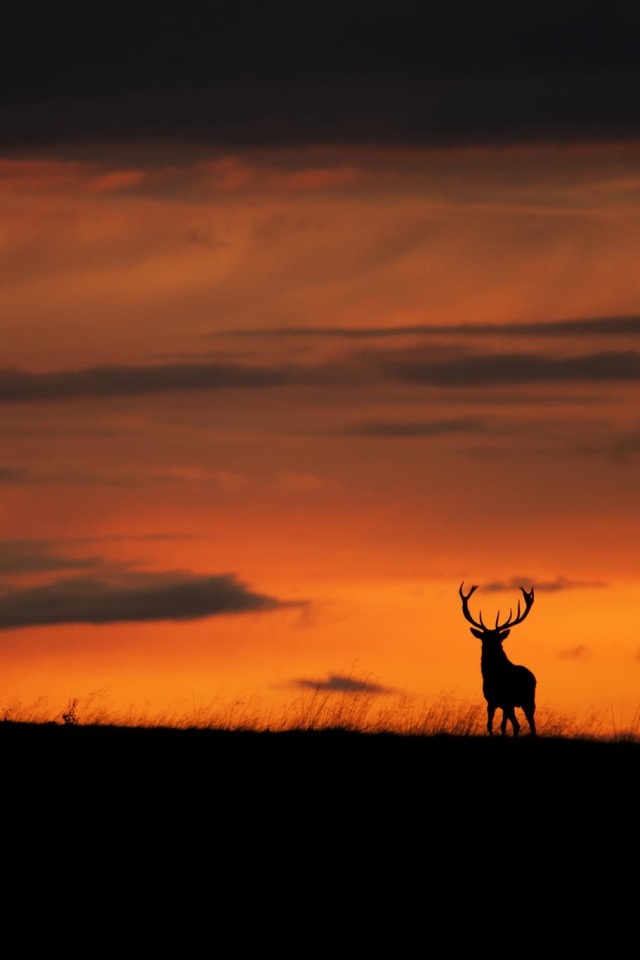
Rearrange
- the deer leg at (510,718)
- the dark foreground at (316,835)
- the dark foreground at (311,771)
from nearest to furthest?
the dark foreground at (316,835)
the dark foreground at (311,771)
the deer leg at (510,718)

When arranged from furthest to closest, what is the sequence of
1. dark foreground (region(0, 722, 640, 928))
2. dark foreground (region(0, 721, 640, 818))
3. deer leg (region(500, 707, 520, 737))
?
deer leg (region(500, 707, 520, 737))
dark foreground (region(0, 721, 640, 818))
dark foreground (region(0, 722, 640, 928))

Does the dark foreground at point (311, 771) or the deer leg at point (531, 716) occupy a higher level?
the deer leg at point (531, 716)

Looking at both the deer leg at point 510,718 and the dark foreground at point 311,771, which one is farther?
the deer leg at point 510,718

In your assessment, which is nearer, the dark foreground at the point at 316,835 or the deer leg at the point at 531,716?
the dark foreground at the point at 316,835

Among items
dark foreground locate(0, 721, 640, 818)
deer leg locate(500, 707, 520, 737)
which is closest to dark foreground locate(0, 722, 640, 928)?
dark foreground locate(0, 721, 640, 818)

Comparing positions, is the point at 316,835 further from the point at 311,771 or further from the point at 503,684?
the point at 503,684

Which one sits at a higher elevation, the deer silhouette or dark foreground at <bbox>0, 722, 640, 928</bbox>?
the deer silhouette

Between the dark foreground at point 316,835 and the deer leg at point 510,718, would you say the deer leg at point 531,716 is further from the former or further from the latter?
the dark foreground at point 316,835

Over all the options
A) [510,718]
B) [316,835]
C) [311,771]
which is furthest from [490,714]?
[316,835]

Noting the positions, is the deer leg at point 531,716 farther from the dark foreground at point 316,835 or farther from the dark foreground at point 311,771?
the dark foreground at point 316,835

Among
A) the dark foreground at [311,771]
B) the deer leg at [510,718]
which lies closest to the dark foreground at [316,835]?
the dark foreground at [311,771]

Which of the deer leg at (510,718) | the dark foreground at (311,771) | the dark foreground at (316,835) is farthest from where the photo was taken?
the deer leg at (510,718)

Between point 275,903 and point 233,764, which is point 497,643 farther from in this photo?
point 275,903

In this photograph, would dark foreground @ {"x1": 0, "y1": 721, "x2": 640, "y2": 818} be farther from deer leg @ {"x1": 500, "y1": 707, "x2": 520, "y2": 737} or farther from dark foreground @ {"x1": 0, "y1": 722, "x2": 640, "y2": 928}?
deer leg @ {"x1": 500, "y1": 707, "x2": 520, "y2": 737}
